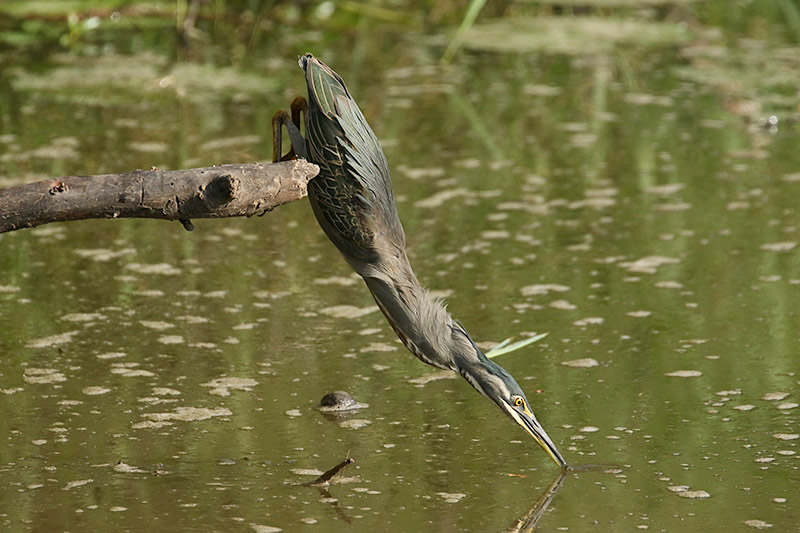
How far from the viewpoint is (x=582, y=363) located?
14.3 feet

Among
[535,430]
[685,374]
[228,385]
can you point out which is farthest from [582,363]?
[228,385]

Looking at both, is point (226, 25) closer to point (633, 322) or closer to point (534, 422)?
point (633, 322)

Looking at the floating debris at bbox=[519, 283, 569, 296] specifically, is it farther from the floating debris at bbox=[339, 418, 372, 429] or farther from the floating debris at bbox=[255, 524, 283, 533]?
the floating debris at bbox=[255, 524, 283, 533]

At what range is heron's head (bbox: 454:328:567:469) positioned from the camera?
3477mm

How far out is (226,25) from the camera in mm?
9469

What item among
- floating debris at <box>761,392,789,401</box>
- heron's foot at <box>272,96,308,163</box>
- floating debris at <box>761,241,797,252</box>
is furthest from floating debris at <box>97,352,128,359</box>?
floating debris at <box>761,241,797,252</box>

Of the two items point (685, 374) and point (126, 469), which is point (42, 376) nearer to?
point (126, 469)

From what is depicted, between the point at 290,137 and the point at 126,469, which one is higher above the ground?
the point at 290,137

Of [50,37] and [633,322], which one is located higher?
[50,37]

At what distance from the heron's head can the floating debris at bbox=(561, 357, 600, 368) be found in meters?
0.82

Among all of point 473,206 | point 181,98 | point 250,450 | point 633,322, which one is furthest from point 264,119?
point 250,450

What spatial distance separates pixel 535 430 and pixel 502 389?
0.16 meters

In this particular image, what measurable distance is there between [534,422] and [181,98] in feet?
15.5

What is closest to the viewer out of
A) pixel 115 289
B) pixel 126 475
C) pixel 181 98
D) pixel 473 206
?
pixel 126 475
